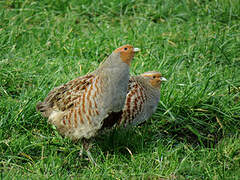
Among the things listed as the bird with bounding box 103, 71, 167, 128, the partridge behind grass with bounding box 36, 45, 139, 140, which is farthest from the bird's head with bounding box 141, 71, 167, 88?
the partridge behind grass with bounding box 36, 45, 139, 140

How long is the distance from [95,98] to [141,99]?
762 mm

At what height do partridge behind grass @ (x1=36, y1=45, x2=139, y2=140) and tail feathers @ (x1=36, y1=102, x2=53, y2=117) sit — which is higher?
partridge behind grass @ (x1=36, y1=45, x2=139, y2=140)

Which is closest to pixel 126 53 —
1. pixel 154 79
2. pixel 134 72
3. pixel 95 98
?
pixel 95 98

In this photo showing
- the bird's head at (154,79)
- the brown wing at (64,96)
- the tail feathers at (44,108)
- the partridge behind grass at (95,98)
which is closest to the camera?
the partridge behind grass at (95,98)

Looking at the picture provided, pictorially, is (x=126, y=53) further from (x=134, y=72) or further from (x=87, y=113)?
(x=134, y=72)

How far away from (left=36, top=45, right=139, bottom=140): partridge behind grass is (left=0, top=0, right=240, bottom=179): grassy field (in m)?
0.26

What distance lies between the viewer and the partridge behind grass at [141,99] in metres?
4.67

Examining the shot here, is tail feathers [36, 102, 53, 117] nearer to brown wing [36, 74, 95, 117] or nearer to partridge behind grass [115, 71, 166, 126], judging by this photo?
brown wing [36, 74, 95, 117]

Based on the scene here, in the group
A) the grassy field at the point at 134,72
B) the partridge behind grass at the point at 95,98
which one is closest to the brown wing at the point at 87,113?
the partridge behind grass at the point at 95,98

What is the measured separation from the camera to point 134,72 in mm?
5758

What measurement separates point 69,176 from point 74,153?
2.01ft

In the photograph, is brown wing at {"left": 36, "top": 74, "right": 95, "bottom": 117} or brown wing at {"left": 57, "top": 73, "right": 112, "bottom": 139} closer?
brown wing at {"left": 57, "top": 73, "right": 112, "bottom": 139}

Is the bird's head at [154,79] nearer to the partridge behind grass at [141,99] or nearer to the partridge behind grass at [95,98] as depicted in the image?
the partridge behind grass at [141,99]

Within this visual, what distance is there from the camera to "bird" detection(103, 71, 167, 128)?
466 cm
